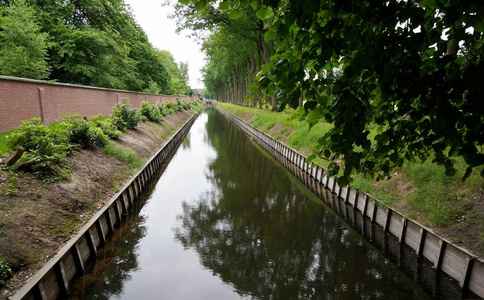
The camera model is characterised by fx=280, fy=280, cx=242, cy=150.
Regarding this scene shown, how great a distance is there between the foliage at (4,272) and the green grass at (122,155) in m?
7.83

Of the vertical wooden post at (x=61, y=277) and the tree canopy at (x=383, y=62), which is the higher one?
the tree canopy at (x=383, y=62)

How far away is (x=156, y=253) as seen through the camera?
25.4ft

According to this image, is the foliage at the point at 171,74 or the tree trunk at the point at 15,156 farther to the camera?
the foliage at the point at 171,74

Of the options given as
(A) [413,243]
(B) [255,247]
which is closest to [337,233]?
(A) [413,243]

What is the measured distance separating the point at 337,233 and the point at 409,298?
3002 millimetres

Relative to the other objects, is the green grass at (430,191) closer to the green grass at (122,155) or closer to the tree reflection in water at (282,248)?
the tree reflection in water at (282,248)

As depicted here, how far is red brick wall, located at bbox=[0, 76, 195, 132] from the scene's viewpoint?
10.3 metres

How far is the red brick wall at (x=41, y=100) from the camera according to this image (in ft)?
33.9

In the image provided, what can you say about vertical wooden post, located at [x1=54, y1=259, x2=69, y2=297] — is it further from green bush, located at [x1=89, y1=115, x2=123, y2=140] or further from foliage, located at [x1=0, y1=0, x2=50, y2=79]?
foliage, located at [x1=0, y1=0, x2=50, y2=79]

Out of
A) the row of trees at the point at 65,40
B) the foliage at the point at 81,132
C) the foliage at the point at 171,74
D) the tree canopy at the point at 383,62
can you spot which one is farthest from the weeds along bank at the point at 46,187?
the foliage at the point at 171,74

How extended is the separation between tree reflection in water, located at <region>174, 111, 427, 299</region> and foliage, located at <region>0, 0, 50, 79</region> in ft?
40.9

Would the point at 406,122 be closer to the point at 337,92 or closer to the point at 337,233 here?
the point at 337,92

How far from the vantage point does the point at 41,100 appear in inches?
484

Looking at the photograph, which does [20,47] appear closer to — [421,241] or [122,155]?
[122,155]
